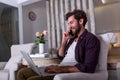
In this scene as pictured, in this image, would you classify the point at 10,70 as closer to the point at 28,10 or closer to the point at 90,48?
the point at 90,48

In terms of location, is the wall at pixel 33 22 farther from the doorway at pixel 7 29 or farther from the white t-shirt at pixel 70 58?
the white t-shirt at pixel 70 58

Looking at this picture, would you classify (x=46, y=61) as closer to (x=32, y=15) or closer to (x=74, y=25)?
(x=74, y=25)

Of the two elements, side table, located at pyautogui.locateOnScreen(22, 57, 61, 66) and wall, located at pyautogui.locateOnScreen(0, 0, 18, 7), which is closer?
side table, located at pyautogui.locateOnScreen(22, 57, 61, 66)

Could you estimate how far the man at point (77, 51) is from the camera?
1.77 m

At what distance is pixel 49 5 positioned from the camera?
475 cm

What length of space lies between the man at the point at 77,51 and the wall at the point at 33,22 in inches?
125

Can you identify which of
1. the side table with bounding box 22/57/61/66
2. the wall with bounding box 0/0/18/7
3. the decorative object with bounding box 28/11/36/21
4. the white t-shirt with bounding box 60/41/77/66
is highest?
the wall with bounding box 0/0/18/7

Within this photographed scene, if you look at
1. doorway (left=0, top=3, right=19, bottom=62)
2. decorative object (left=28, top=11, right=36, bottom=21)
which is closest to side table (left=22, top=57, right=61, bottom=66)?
doorway (left=0, top=3, right=19, bottom=62)

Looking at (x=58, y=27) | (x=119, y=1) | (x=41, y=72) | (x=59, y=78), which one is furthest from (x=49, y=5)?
(x=59, y=78)

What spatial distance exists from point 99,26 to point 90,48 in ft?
→ 15.1

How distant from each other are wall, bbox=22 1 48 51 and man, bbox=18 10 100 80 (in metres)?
3.18

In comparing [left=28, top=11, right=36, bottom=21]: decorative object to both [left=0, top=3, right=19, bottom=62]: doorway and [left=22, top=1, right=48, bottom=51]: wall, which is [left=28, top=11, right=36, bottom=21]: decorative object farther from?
[left=0, top=3, right=19, bottom=62]: doorway

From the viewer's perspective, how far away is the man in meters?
1.77

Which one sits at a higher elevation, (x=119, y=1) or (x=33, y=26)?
(x=119, y=1)
